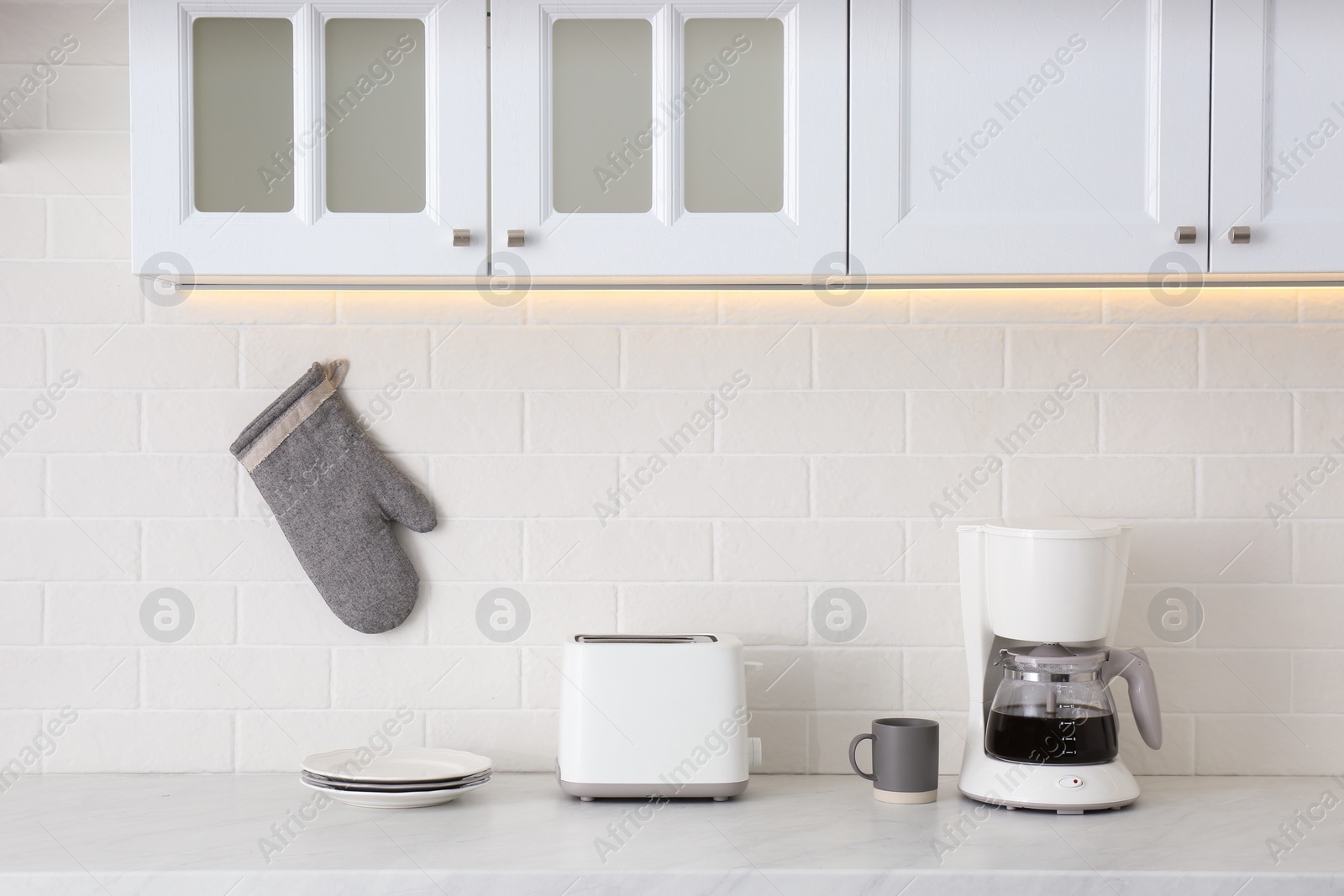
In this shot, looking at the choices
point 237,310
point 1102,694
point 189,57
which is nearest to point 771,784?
point 1102,694

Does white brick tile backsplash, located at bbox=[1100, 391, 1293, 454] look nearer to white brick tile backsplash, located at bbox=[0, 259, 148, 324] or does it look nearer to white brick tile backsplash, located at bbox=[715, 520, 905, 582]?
white brick tile backsplash, located at bbox=[715, 520, 905, 582]

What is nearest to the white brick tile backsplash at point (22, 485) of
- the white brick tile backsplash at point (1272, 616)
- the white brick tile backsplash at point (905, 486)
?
the white brick tile backsplash at point (905, 486)

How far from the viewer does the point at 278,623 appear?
1.66 meters

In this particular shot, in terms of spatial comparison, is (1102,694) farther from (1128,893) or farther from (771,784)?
(771,784)

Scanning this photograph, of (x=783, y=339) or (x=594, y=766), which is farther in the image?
(x=783, y=339)

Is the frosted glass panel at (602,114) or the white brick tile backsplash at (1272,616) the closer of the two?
the frosted glass panel at (602,114)

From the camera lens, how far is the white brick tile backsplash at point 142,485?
5.44ft

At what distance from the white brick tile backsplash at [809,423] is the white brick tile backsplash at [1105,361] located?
20 cm

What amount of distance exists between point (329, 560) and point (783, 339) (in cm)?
76

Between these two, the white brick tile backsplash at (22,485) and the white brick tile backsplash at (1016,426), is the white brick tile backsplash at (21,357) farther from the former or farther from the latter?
the white brick tile backsplash at (1016,426)

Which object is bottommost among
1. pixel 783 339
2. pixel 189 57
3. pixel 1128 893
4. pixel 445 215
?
pixel 1128 893

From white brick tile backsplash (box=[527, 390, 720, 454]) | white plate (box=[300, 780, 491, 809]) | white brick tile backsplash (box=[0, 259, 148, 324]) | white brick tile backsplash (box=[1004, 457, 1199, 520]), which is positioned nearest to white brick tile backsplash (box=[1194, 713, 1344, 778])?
white brick tile backsplash (box=[1004, 457, 1199, 520])

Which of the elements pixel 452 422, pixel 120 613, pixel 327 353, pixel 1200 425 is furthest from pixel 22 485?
pixel 1200 425

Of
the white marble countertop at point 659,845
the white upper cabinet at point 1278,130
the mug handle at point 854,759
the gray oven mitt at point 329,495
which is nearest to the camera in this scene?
the white marble countertop at point 659,845
